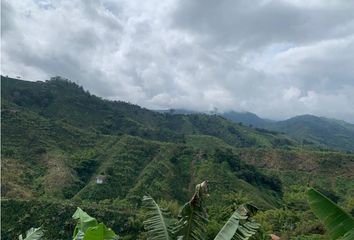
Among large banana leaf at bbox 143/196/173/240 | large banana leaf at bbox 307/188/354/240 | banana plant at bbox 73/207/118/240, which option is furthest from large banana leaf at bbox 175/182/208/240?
large banana leaf at bbox 307/188/354/240

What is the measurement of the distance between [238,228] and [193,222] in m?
0.80

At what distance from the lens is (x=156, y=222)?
7328 millimetres

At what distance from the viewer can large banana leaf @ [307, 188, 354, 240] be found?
6609mm

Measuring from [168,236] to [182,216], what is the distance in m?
0.42

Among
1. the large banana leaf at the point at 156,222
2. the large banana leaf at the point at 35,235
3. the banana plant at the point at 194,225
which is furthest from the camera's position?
the large banana leaf at the point at 35,235

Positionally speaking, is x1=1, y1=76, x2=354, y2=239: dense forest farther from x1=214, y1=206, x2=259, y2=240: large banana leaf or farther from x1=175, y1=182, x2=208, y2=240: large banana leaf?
x1=175, y1=182, x2=208, y2=240: large banana leaf

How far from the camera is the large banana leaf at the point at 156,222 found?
7152 mm

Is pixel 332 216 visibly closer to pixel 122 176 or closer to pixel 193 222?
pixel 193 222

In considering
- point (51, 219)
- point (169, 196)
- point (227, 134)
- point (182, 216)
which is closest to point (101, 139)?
point (169, 196)

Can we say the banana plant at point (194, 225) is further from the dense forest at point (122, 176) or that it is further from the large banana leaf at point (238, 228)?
the dense forest at point (122, 176)

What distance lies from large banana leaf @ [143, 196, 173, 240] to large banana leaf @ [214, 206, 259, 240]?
0.93 m

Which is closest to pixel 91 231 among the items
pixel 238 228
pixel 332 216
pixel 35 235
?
pixel 35 235

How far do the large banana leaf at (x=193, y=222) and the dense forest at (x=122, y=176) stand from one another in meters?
37.0

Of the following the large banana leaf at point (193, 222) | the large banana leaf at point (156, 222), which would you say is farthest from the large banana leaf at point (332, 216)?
the large banana leaf at point (156, 222)
